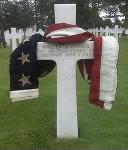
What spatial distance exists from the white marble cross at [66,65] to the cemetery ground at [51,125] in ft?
0.66

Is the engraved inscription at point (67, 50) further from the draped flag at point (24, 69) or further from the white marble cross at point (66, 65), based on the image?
the draped flag at point (24, 69)

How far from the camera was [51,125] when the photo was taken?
706cm

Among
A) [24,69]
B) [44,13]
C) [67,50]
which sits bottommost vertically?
[44,13]

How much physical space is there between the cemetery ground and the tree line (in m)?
43.8

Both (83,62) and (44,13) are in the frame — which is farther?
(44,13)

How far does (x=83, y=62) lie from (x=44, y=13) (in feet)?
209

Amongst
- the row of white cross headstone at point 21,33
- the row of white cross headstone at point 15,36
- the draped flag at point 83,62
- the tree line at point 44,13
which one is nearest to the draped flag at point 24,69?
the draped flag at point 83,62

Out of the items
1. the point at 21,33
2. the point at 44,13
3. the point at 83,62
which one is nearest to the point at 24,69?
the point at 83,62

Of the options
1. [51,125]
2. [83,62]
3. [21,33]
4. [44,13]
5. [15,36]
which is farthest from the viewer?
[44,13]

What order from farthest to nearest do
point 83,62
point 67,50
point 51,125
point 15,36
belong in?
point 15,36 < point 51,125 < point 83,62 < point 67,50

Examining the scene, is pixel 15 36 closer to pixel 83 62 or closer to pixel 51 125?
pixel 51 125

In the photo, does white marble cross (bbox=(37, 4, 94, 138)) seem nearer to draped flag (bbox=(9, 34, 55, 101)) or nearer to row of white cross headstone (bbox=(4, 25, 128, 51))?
draped flag (bbox=(9, 34, 55, 101))

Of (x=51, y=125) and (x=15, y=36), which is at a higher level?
(x=15, y=36)

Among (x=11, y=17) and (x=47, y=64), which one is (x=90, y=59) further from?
(x=11, y=17)
